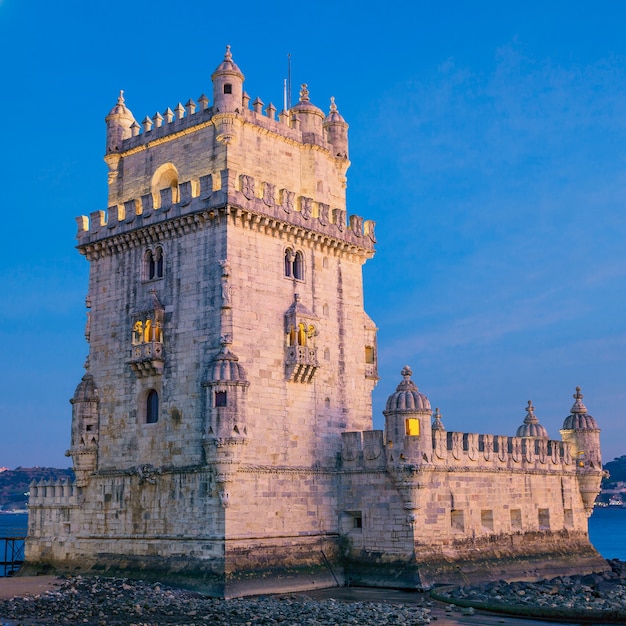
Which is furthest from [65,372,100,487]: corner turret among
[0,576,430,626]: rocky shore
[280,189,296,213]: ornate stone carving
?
[280,189,296,213]: ornate stone carving

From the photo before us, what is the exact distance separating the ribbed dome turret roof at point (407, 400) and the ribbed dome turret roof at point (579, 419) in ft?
50.0

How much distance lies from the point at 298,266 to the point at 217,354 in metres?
6.79

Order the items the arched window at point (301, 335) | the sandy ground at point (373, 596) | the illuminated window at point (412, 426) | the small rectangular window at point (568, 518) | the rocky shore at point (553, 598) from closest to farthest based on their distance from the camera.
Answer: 1. the sandy ground at point (373, 596)
2. the rocky shore at point (553, 598)
3. the illuminated window at point (412, 426)
4. the arched window at point (301, 335)
5. the small rectangular window at point (568, 518)

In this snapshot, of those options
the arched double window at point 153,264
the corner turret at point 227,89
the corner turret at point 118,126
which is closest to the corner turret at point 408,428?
the arched double window at point 153,264

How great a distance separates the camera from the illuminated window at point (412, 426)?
40.4 meters

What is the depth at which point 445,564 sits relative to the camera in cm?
4050

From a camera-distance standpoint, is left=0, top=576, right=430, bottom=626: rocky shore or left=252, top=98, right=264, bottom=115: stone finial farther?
left=252, top=98, right=264, bottom=115: stone finial

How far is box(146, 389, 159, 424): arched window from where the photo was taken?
133 ft

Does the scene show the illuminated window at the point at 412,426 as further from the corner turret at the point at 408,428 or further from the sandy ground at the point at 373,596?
the sandy ground at the point at 373,596

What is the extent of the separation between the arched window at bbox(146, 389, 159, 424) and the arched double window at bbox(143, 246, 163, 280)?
505 cm

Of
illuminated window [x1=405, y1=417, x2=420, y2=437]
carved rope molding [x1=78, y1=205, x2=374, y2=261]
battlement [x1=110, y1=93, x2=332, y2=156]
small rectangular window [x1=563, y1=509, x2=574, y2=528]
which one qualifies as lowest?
small rectangular window [x1=563, y1=509, x2=574, y2=528]

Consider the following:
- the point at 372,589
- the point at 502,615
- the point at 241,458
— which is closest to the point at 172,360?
the point at 241,458

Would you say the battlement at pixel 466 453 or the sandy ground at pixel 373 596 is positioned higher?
the battlement at pixel 466 453

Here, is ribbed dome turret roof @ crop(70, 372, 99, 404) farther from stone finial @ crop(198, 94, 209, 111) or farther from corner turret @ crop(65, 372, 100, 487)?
stone finial @ crop(198, 94, 209, 111)
